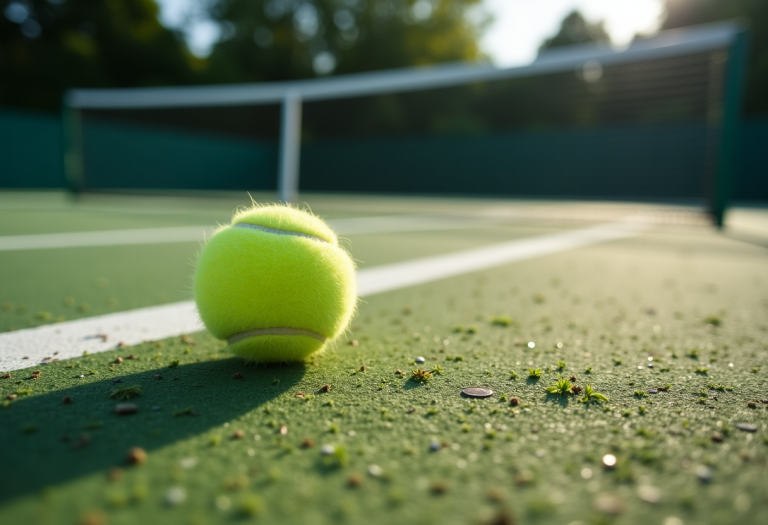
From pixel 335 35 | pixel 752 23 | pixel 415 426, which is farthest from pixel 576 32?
pixel 415 426

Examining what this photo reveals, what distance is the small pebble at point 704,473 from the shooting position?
1100 mm

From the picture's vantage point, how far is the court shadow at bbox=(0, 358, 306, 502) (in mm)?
1111

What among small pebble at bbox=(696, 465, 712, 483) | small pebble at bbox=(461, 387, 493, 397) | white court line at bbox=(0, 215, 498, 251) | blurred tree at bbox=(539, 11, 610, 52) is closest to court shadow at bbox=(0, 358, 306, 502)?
small pebble at bbox=(461, 387, 493, 397)

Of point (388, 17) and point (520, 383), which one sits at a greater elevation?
point (388, 17)

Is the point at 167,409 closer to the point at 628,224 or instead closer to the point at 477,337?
the point at 477,337

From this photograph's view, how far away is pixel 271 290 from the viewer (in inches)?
70.1

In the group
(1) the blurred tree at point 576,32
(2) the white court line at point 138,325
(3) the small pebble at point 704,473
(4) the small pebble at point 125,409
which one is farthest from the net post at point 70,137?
(1) the blurred tree at point 576,32

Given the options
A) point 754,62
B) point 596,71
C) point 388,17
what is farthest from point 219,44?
point 754,62

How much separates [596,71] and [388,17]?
47.7 ft

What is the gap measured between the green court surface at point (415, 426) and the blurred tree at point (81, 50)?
947 inches

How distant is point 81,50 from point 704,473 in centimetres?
2680

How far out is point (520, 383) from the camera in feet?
5.49

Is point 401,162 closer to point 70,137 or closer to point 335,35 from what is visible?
point 70,137

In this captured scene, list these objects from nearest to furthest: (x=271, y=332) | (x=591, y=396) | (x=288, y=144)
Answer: (x=591, y=396)
(x=271, y=332)
(x=288, y=144)
